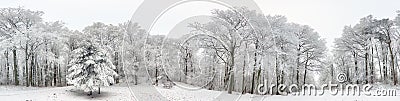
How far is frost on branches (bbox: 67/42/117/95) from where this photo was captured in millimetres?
30891

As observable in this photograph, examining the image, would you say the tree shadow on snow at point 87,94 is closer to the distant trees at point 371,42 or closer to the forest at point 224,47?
the forest at point 224,47

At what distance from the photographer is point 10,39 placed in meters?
35.6

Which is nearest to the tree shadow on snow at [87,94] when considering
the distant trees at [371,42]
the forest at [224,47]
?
the forest at [224,47]

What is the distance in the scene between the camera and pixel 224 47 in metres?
30.7

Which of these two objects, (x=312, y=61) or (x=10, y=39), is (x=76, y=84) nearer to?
(x=10, y=39)

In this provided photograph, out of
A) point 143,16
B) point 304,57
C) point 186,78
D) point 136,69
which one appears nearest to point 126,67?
point 136,69

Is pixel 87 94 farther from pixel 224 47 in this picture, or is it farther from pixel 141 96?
pixel 224 47

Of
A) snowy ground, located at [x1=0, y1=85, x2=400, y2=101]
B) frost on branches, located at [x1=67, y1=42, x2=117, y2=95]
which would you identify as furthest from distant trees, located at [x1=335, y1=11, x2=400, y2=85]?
frost on branches, located at [x1=67, y1=42, x2=117, y2=95]

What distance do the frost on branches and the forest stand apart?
0.35 metres

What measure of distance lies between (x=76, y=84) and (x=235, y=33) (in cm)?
1548

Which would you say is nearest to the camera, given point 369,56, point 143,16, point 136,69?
point 143,16

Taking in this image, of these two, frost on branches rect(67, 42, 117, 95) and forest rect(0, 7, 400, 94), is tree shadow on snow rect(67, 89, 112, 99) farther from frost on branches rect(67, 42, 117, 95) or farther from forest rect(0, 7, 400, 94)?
forest rect(0, 7, 400, 94)

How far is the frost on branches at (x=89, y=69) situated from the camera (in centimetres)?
3089

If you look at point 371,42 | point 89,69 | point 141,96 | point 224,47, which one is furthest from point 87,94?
point 371,42
